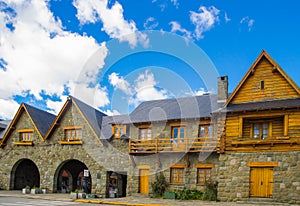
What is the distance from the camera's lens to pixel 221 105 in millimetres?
24469

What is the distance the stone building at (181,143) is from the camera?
67.8 ft

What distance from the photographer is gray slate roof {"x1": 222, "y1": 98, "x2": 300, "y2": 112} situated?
20.3 metres

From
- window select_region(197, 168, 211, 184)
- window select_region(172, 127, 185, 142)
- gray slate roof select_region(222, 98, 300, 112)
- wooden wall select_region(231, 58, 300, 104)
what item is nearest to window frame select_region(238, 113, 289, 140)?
Answer: gray slate roof select_region(222, 98, 300, 112)

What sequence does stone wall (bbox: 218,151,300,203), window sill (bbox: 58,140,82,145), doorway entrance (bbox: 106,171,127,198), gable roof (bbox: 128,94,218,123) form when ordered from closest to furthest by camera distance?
stone wall (bbox: 218,151,300,203) → gable roof (bbox: 128,94,218,123) → doorway entrance (bbox: 106,171,127,198) → window sill (bbox: 58,140,82,145)

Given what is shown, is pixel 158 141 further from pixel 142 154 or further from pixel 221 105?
pixel 221 105

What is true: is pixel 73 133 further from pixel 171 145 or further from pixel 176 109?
pixel 171 145

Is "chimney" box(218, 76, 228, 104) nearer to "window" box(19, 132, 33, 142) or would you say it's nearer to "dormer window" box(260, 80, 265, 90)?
"dormer window" box(260, 80, 265, 90)

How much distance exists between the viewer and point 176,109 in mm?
27203

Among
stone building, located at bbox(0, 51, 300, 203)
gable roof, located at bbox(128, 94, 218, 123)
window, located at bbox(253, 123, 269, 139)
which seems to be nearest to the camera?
stone building, located at bbox(0, 51, 300, 203)

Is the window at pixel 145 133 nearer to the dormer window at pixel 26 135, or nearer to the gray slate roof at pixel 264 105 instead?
the gray slate roof at pixel 264 105

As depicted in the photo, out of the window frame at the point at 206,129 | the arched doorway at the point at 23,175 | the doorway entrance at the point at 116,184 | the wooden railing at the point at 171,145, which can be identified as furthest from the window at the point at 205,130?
the arched doorway at the point at 23,175

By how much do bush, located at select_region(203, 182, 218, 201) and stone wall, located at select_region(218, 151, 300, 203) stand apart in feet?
1.76

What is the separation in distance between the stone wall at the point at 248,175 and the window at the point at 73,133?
12.8 metres

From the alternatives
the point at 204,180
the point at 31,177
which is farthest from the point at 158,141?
the point at 31,177
